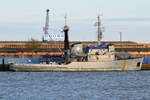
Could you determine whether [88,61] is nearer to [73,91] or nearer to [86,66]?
[86,66]

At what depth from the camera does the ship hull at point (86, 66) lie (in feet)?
409

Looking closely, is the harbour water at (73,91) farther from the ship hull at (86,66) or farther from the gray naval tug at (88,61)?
the ship hull at (86,66)

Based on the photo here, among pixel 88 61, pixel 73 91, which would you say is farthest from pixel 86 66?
pixel 73 91

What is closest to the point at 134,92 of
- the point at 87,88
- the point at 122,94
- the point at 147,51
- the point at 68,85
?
the point at 122,94

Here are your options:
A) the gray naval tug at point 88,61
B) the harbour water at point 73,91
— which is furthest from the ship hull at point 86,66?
the harbour water at point 73,91

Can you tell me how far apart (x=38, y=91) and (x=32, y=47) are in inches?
4958

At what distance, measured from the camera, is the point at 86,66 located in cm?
12488

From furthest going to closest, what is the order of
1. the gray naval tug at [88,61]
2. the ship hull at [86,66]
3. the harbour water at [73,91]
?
the ship hull at [86,66], the gray naval tug at [88,61], the harbour water at [73,91]

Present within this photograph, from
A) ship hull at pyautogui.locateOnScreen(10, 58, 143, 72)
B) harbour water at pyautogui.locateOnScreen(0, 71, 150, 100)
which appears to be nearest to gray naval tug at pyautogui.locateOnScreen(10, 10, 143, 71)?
ship hull at pyautogui.locateOnScreen(10, 58, 143, 72)

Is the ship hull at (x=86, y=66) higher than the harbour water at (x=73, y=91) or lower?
higher

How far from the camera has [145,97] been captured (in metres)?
64.5

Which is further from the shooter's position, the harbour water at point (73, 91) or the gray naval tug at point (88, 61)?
the gray naval tug at point (88, 61)

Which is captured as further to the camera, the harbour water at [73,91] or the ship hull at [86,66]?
the ship hull at [86,66]

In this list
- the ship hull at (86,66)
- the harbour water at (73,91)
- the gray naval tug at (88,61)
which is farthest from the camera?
the ship hull at (86,66)
